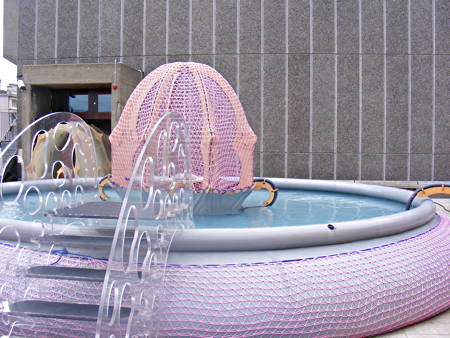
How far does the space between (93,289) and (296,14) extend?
1435cm

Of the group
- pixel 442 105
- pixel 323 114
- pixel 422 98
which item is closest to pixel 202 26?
pixel 323 114

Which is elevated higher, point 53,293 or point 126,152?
point 126,152

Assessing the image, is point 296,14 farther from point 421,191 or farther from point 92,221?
point 92,221

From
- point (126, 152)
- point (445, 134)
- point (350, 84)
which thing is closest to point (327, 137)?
point (350, 84)

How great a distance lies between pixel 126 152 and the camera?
6.66 meters

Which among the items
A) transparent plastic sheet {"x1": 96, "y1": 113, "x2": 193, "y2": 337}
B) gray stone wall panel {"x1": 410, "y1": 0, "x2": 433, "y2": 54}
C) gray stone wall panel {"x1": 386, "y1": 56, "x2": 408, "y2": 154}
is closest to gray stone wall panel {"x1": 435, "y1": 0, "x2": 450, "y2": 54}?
gray stone wall panel {"x1": 410, "y1": 0, "x2": 433, "y2": 54}

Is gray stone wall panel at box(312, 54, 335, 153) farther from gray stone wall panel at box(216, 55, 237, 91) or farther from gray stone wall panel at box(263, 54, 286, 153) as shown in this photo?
gray stone wall panel at box(216, 55, 237, 91)

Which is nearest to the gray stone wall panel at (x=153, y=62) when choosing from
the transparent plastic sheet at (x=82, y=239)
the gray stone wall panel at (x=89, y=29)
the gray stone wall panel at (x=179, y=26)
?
the gray stone wall panel at (x=179, y=26)

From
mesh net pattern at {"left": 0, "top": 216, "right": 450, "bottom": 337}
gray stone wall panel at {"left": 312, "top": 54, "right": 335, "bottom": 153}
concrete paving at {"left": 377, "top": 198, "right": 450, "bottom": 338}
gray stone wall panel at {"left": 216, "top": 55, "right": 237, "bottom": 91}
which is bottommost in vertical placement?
concrete paving at {"left": 377, "top": 198, "right": 450, "bottom": 338}

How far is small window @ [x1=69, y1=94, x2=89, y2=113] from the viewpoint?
17.7 m

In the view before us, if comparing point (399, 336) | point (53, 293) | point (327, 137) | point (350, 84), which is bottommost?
point (399, 336)

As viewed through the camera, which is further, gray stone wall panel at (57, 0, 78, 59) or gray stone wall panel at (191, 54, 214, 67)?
gray stone wall panel at (57, 0, 78, 59)

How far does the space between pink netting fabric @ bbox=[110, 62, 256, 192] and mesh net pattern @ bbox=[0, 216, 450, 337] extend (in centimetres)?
267

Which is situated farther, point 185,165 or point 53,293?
point 185,165
